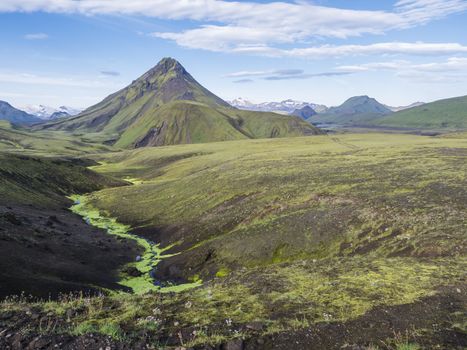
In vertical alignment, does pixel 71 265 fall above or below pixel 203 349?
below

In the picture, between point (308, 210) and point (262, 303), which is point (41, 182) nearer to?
point (308, 210)

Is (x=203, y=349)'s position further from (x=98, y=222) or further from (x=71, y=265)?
(x=98, y=222)

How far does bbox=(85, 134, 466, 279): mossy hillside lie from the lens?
1914 inches

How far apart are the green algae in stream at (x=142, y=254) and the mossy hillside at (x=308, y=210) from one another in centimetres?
308

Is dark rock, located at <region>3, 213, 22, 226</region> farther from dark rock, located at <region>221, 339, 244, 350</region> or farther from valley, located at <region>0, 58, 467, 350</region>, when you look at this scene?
dark rock, located at <region>221, 339, 244, 350</region>

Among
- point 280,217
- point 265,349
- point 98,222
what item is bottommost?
point 98,222

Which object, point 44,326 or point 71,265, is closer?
point 44,326

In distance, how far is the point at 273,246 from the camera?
5406cm

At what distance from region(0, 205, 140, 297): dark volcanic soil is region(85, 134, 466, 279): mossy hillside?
1008 centimetres

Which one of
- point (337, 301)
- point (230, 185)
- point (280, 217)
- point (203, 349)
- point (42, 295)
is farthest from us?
point (230, 185)

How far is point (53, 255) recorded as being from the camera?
56562mm

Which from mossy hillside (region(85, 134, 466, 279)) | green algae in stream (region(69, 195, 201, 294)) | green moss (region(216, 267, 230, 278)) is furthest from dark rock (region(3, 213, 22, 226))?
green moss (region(216, 267, 230, 278))

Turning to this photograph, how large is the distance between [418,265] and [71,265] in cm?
4446

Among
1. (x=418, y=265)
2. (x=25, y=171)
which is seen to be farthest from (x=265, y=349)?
(x=25, y=171)
